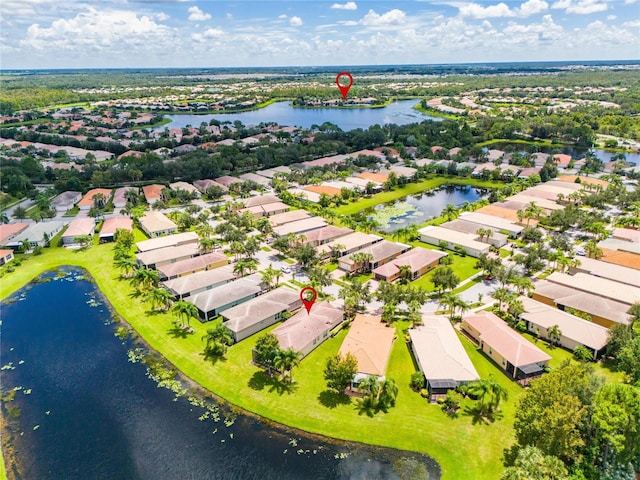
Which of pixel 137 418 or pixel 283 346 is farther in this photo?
pixel 283 346

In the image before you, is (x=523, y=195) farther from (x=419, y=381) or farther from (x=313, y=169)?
(x=419, y=381)

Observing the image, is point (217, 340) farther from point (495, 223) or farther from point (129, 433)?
point (495, 223)

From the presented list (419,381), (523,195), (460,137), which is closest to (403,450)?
(419,381)

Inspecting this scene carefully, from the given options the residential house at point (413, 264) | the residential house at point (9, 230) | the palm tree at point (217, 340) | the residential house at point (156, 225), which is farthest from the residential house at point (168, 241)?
the residential house at point (413, 264)

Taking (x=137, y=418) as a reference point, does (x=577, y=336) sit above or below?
above

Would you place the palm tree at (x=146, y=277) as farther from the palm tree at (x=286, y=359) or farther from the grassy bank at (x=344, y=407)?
the palm tree at (x=286, y=359)

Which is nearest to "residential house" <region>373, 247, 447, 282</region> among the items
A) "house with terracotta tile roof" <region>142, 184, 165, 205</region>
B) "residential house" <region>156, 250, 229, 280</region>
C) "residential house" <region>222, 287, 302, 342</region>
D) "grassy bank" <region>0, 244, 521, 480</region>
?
"grassy bank" <region>0, 244, 521, 480</region>

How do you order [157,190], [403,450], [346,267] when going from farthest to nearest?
[157,190], [346,267], [403,450]
